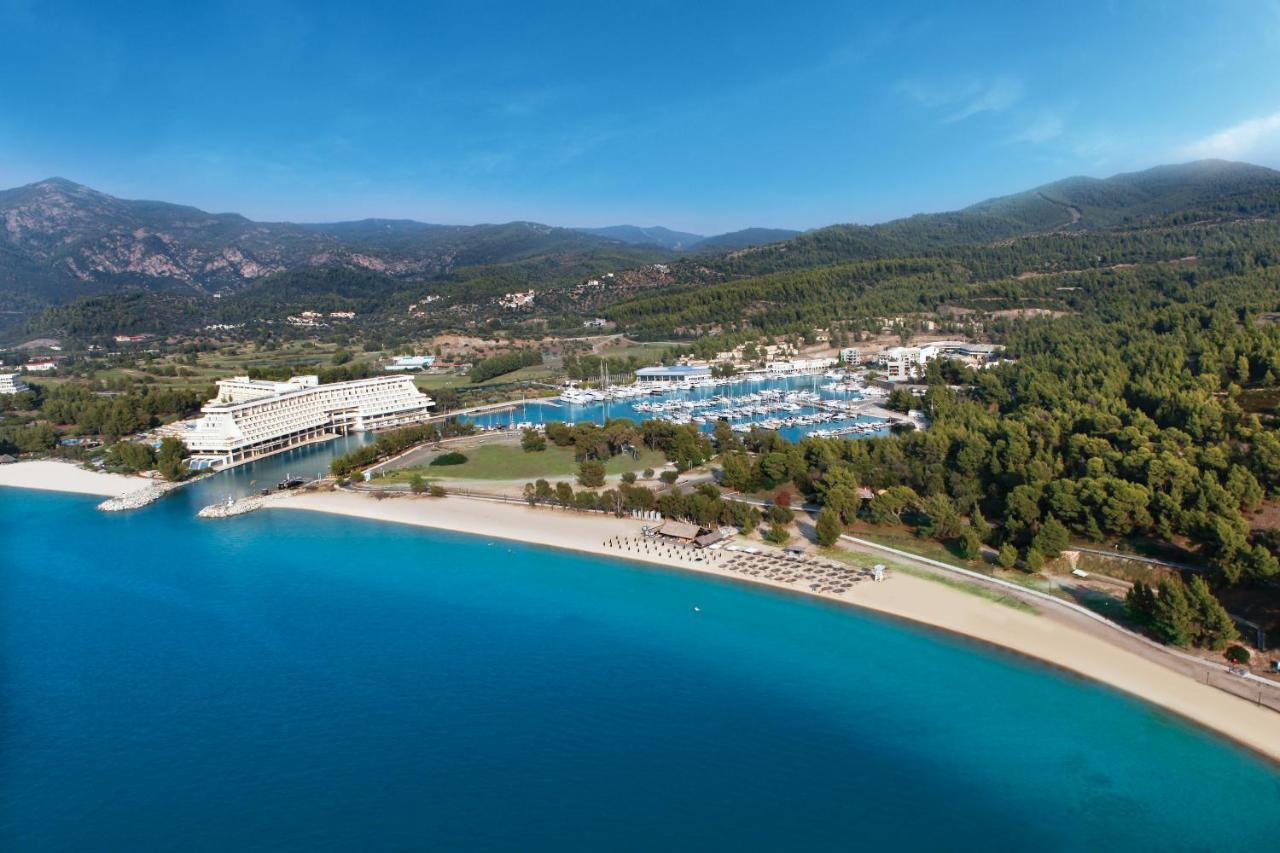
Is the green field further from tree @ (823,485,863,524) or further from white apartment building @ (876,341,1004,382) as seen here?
white apartment building @ (876,341,1004,382)

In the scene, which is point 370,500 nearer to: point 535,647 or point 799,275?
point 535,647

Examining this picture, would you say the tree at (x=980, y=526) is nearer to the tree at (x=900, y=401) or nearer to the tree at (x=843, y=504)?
the tree at (x=843, y=504)

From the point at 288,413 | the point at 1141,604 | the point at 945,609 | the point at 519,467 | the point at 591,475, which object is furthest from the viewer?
the point at 288,413

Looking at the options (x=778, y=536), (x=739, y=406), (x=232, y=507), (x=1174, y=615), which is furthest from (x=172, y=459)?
(x=1174, y=615)

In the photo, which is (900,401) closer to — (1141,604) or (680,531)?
(680,531)

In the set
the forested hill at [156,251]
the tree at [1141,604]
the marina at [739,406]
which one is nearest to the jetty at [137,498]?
the marina at [739,406]

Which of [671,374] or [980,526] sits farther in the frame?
[671,374]

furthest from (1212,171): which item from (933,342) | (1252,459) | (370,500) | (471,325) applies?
(370,500)
